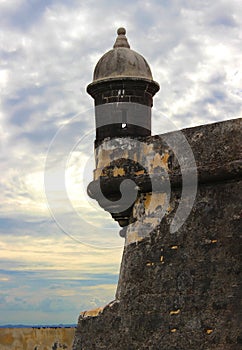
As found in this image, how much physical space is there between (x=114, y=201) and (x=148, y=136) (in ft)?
2.45

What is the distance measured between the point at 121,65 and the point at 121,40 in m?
0.52

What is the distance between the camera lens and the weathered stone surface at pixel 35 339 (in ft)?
29.0

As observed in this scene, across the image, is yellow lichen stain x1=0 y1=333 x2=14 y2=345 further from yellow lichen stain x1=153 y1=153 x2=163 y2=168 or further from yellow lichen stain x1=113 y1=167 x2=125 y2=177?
yellow lichen stain x1=153 y1=153 x2=163 y2=168

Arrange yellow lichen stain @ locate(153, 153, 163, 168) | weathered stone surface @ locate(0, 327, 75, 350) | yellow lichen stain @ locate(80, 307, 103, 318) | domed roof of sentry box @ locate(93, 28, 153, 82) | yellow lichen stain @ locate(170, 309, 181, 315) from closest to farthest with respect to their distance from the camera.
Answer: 1. yellow lichen stain @ locate(170, 309, 181, 315)
2. yellow lichen stain @ locate(80, 307, 103, 318)
3. yellow lichen stain @ locate(153, 153, 163, 168)
4. domed roof of sentry box @ locate(93, 28, 153, 82)
5. weathered stone surface @ locate(0, 327, 75, 350)

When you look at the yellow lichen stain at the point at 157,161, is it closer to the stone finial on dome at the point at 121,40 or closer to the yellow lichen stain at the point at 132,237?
the yellow lichen stain at the point at 132,237

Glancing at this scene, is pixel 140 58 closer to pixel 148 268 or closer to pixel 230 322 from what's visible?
pixel 148 268

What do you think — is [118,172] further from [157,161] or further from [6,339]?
[6,339]

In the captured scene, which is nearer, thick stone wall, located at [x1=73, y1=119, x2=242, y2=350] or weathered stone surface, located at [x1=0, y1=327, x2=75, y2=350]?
thick stone wall, located at [x1=73, y1=119, x2=242, y2=350]

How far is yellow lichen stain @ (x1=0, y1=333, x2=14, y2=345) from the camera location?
886 centimetres

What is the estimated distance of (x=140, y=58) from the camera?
6414mm

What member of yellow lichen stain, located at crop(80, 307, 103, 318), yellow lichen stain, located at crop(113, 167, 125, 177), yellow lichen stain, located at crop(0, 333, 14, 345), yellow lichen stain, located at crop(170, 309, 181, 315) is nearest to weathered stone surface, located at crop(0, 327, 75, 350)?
yellow lichen stain, located at crop(0, 333, 14, 345)

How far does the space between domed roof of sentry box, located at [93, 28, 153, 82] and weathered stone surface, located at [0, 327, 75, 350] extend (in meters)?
4.21

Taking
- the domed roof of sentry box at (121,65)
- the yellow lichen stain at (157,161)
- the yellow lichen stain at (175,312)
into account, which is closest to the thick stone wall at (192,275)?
the yellow lichen stain at (175,312)

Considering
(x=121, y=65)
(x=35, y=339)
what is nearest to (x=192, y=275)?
(x=121, y=65)
